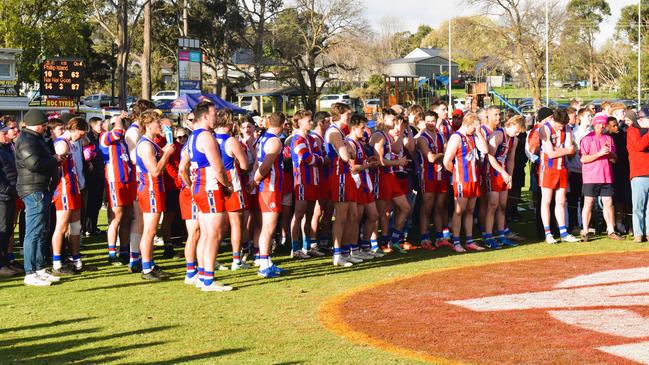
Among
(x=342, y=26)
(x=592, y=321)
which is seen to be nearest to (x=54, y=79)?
(x=592, y=321)

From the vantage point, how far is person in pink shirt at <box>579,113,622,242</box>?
13.0m

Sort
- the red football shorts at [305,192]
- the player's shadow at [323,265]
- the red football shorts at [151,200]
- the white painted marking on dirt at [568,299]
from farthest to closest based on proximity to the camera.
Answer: the red football shorts at [305,192], the player's shadow at [323,265], the red football shorts at [151,200], the white painted marking on dirt at [568,299]

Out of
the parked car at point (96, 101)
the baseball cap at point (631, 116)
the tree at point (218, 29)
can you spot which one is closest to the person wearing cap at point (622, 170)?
the baseball cap at point (631, 116)

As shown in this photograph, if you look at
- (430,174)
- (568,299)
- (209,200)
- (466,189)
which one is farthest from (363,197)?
(568,299)

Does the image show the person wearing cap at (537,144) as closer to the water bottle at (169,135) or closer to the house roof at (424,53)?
the water bottle at (169,135)

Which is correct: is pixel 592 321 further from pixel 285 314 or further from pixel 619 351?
pixel 285 314

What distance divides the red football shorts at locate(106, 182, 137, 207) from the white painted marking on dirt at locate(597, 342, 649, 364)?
6766mm

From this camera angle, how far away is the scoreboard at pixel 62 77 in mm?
31500

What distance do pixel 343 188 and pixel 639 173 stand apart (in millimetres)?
4890

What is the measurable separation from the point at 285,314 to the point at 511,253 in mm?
5237

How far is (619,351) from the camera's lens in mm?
6547

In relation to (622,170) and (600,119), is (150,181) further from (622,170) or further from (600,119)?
(622,170)

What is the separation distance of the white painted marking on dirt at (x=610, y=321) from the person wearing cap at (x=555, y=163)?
508cm

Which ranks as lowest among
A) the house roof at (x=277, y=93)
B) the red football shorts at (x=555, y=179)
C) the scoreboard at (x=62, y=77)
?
the red football shorts at (x=555, y=179)
